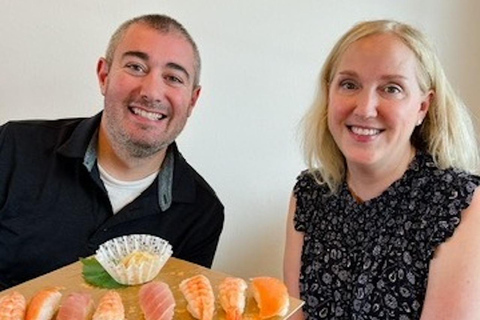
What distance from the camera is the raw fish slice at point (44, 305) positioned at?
664 millimetres

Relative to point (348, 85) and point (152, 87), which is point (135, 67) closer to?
point (152, 87)

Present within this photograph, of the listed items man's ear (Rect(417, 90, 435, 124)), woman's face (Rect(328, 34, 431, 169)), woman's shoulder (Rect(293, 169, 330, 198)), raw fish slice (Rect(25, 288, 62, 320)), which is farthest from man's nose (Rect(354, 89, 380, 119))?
raw fish slice (Rect(25, 288, 62, 320))

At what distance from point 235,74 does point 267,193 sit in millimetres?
381

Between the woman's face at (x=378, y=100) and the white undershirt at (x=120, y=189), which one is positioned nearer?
the woman's face at (x=378, y=100)

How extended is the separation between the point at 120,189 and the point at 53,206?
5.8 inches

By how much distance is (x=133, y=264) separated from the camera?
78cm

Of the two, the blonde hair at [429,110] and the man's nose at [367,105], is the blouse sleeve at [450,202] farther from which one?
the man's nose at [367,105]

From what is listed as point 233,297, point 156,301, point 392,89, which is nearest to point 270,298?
point 233,297

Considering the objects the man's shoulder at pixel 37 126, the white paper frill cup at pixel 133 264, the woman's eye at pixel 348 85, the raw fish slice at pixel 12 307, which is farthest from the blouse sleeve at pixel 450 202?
the man's shoulder at pixel 37 126

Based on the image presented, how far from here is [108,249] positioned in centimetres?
85

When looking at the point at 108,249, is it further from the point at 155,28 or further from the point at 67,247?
the point at 155,28

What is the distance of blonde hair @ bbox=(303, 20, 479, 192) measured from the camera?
3.21ft

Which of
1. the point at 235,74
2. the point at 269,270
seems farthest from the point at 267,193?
the point at 235,74

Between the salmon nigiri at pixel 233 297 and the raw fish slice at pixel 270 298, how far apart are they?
0.02m
